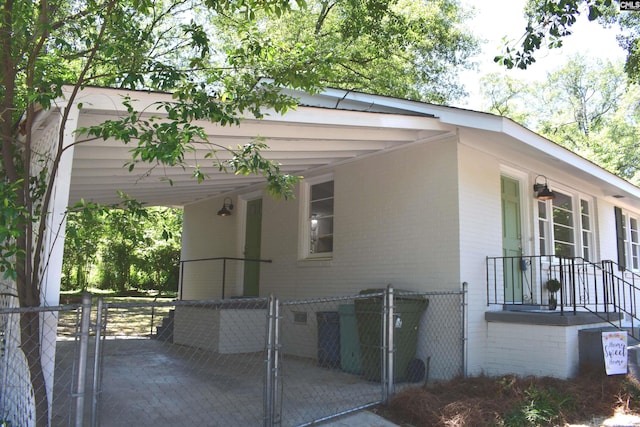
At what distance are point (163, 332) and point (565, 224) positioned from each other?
835 cm

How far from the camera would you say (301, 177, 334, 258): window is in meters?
8.97

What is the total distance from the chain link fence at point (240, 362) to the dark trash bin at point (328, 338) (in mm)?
17

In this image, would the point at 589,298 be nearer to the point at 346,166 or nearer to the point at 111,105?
the point at 346,166

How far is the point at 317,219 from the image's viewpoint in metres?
9.14

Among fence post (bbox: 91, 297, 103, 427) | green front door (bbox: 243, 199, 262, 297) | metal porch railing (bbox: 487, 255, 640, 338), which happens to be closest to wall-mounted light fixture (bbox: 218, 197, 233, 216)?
green front door (bbox: 243, 199, 262, 297)

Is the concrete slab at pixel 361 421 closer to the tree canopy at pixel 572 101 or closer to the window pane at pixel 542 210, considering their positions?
the window pane at pixel 542 210

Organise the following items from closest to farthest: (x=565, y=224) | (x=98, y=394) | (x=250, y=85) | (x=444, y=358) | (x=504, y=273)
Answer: (x=98, y=394), (x=250, y=85), (x=444, y=358), (x=504, y=273), (x=565, y=224)

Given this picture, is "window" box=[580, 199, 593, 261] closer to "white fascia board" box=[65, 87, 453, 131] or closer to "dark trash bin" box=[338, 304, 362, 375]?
"white fascia board" box=[65, 87, 453, 131]

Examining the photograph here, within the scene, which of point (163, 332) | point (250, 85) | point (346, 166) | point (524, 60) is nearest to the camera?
point (250, 85)

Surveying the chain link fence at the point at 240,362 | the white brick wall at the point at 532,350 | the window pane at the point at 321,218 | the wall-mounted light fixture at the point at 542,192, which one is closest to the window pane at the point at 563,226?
the wall-mounted light fixture at the point at 542,192

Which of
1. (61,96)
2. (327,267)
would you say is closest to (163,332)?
(327,267)

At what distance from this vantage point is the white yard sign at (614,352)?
605 cm

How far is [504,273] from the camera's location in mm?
7617

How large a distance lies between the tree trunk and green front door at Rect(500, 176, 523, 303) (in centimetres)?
619
